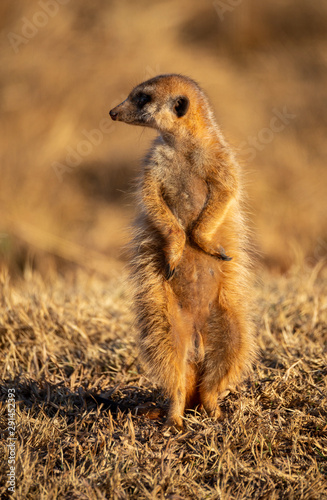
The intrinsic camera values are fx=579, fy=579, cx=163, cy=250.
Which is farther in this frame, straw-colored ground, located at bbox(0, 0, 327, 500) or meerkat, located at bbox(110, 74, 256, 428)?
meerkat, located at bbox(110, 74, 256, 428)

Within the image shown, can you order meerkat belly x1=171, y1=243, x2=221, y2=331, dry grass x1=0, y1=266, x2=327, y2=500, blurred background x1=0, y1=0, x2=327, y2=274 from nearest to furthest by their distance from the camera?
dry grass x1=0, y1=266, x2=327, y2=500 < meerkat belly x1=171, y1=243, x2=221, y2=331 < blurred background x1=0, y1=0, x2=327, y2=274

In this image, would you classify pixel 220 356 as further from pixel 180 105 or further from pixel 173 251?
pixel 180 105

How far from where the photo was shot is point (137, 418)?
2.88 metres

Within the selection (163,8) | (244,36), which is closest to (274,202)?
(244,36)

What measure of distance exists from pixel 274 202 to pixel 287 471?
6.92 m

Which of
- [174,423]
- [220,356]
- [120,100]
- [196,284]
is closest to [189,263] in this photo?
[196,284]

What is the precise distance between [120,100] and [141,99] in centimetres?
703

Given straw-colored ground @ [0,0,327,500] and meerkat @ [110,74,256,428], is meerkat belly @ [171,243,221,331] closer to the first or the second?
meerkat @ [110,74,256,428]

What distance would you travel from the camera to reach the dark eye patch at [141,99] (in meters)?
3.14

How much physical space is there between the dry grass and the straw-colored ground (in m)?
0.01

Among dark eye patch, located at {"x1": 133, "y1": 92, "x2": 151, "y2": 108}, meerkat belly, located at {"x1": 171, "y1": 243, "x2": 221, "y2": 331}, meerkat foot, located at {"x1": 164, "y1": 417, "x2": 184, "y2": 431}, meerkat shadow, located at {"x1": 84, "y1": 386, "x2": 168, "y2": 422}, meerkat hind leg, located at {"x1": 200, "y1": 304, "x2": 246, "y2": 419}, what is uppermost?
dark eye patch, located at {"x1": 133, "y1": 92, "x2": 151, "y2": 108}

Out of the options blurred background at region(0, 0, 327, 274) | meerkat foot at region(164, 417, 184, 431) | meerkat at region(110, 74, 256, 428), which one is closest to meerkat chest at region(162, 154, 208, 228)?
meerkat at region(110, 74, 256, 428)

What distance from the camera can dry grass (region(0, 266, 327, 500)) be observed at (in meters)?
2.33

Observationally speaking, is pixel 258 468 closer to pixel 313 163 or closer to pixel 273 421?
pixel 273 421
